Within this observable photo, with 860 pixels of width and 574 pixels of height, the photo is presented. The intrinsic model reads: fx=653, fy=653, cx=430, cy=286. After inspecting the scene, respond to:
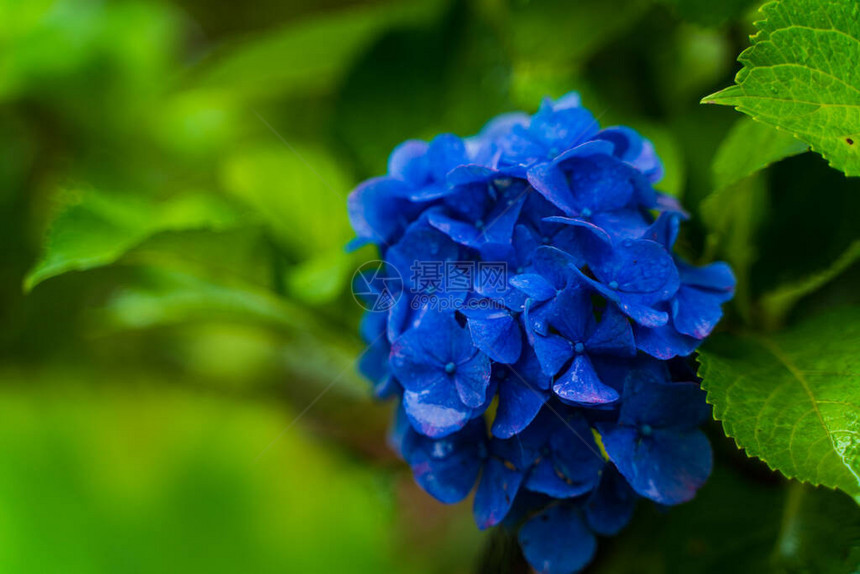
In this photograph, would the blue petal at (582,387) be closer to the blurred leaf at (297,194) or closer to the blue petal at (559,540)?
the blue petal at (559,540)

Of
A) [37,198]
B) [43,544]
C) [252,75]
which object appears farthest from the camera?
[37,198]

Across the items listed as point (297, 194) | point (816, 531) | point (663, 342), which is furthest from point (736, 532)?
point (297, 194)

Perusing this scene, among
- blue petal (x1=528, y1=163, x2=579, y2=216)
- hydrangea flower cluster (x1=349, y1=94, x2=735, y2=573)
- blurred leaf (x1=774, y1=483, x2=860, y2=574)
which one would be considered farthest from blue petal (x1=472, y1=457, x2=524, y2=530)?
blurred leaf (x1=774, y1=483, x2=860, y2=574)

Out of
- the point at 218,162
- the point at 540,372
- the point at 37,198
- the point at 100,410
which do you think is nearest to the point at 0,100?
the point at 37,198

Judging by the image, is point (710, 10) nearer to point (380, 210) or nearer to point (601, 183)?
point (601, 183)

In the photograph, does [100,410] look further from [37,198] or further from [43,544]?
[37,198]
